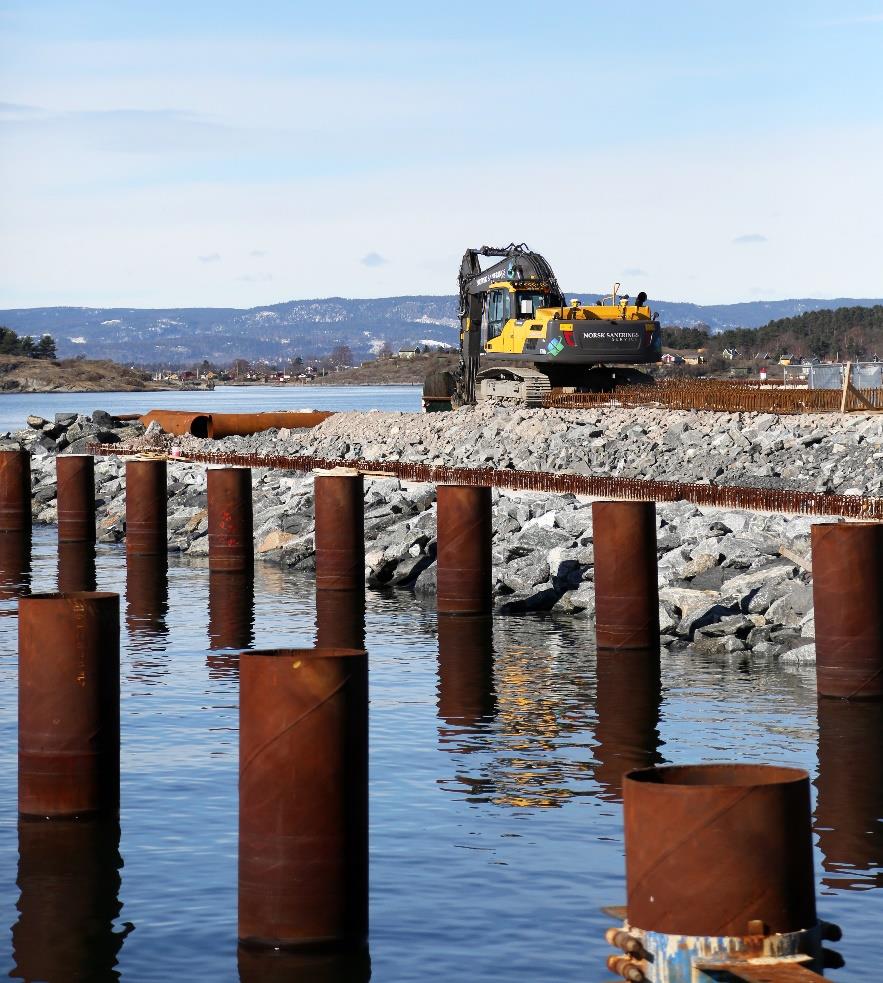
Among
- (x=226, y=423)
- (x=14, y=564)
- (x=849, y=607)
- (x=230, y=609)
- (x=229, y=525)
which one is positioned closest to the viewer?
(x=849, y=607)

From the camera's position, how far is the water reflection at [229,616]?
802 inches

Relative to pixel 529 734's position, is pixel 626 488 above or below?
above

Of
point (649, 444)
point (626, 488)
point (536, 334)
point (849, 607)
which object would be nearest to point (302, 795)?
point (849, 607)

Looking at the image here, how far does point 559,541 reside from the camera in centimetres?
2522

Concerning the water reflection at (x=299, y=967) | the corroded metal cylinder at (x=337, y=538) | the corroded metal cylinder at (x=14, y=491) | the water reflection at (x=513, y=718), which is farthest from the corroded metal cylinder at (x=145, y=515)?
the water reflection at (x=299, y=967)

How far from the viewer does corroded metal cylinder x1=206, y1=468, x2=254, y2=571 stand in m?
28.6

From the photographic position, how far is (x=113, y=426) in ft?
193

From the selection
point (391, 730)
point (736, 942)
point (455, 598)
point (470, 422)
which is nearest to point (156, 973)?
point (736, 942)

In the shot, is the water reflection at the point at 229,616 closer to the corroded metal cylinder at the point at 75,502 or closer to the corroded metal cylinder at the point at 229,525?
the corroded metal cylinder at the point at 229,525

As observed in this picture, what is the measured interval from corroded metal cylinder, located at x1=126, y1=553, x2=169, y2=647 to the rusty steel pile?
49.5ft

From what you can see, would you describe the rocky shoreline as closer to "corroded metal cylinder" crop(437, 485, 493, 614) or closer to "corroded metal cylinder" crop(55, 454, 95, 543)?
"corroded metal cylinder" crop(437, 485, 493, 614)

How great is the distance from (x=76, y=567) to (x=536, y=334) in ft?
54.3

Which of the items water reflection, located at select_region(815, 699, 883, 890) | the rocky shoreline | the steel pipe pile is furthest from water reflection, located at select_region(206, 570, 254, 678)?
the steel pipe pile

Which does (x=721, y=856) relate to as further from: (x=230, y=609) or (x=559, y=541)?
(x=230, y=609)
